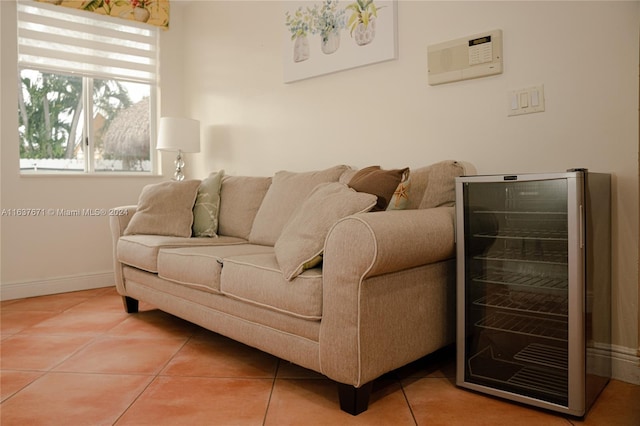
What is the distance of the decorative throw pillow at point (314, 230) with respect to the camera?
183 centimetres

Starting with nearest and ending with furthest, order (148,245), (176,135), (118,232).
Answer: (148,245) < (118,232) < (176,135)

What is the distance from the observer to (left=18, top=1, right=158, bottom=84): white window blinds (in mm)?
3768

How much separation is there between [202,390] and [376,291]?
0.84m

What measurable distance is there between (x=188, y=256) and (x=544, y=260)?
1622 mm

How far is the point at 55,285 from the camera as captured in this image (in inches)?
153

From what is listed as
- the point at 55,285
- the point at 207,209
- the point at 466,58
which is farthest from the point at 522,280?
the point at 55,285

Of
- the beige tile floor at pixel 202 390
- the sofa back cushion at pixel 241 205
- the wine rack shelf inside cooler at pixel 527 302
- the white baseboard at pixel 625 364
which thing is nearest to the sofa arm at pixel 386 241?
the wine rack shelf inside cooler at pixel 527 302

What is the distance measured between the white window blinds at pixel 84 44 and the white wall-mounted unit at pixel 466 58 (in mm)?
2908

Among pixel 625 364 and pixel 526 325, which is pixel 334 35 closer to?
pixel 526 325

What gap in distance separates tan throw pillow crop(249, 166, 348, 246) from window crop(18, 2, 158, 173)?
79.5 inches

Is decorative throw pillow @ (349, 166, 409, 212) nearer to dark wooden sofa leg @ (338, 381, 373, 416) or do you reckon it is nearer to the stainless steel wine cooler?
the stainless steel wine cooler

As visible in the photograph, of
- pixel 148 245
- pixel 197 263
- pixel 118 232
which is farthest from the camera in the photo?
pixel 118 232

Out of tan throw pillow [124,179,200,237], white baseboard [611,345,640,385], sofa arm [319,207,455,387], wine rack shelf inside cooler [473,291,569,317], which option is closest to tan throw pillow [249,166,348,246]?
tan throw pillow [124,179,200,237]

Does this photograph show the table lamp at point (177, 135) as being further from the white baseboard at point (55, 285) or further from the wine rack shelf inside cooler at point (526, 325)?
the wine rack shelf inside cooler at point (526, 325)
